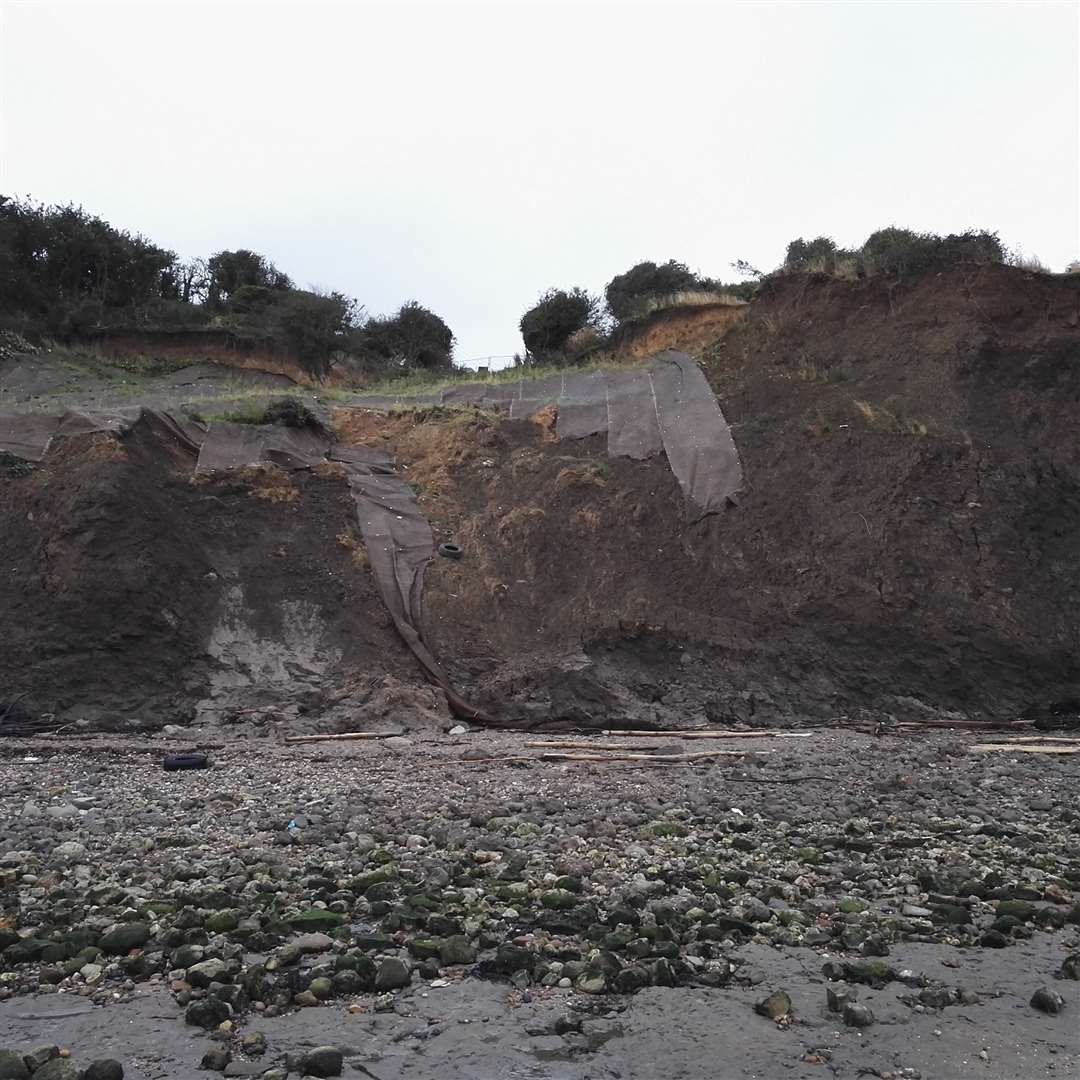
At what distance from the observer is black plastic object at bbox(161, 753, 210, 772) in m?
8.09


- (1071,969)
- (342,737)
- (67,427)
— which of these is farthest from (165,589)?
(1071,969)

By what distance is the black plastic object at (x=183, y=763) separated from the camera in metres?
8.09

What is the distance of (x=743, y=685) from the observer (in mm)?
11828

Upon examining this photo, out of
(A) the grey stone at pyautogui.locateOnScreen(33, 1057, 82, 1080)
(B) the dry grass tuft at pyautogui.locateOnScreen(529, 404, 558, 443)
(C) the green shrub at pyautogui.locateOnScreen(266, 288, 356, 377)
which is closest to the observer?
(A) the grey stone at pyautogui.locateOnScreen(33, 1057, 82, 1080)

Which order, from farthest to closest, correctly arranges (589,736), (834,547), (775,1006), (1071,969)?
(834,547) < (589,736) < (1071,969) < (775,1006)

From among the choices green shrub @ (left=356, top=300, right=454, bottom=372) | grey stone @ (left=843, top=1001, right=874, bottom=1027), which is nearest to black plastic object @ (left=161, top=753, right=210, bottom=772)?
grey stone @ (left=843, top=1001, right=874, bottom=1027)

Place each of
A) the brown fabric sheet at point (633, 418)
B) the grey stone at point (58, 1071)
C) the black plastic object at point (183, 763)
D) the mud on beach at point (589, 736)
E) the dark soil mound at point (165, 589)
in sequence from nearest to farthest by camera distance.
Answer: the grey stone at point (58, 1071), the mud on beach at point (589, 736), the black plastic object at point (183, 763), the dark soil mound at point (165, 589), the brown fabric sheet at point (633, 418)

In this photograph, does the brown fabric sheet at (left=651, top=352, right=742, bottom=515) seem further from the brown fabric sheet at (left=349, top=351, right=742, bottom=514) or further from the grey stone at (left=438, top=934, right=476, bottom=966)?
the grey stone at (left=438, top=934, right=476, bottom=966)

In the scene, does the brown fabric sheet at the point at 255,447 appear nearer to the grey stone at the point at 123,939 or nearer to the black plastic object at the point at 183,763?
the black plastic object at the point at 183,763

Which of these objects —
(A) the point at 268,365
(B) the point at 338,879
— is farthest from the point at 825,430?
(A) the point at 268,365

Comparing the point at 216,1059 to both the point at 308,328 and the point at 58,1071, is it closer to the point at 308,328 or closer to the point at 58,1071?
the point at 58,1071

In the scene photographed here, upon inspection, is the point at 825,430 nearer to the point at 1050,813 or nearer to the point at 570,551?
the point at 570,551

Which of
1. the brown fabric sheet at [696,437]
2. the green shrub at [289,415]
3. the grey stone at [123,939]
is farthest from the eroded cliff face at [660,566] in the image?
the grey stone at [123,939]

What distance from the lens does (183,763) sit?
8.12 metres
